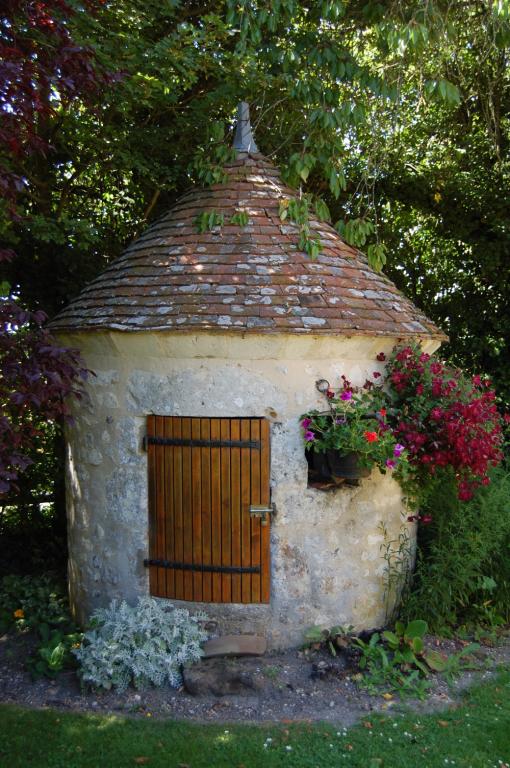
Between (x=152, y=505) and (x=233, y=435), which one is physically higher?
(x=233, y=435)

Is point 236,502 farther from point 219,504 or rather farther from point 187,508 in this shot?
point 187,508

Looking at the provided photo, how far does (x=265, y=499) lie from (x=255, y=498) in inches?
3.0

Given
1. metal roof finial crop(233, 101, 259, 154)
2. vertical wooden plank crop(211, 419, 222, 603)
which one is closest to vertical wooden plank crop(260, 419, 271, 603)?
vertical wooden plank crop(211, 419, 222, 603)

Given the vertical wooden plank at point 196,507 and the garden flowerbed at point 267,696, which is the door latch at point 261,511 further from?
the garden flowerbed at point 267,696

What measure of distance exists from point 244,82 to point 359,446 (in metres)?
3.88

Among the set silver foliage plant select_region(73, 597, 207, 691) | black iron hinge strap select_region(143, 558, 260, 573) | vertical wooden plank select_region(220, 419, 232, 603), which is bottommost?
silver foliage plant select_region(73, 597, 207, 691)

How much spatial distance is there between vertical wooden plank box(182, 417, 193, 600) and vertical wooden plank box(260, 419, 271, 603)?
55 cm

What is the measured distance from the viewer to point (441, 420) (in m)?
4.90

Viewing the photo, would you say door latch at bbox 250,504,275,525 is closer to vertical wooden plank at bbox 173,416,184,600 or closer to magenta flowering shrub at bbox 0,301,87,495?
vertical wooden plank at bbox 173,416,184,600

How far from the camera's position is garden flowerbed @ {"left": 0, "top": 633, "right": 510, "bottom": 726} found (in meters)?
4.33

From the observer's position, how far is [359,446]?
4594 millimetres

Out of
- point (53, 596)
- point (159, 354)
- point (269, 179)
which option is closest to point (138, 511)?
point (159, 354)

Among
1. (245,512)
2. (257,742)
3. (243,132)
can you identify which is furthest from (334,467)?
(243,132)

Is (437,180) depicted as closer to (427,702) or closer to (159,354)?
(159,354)
